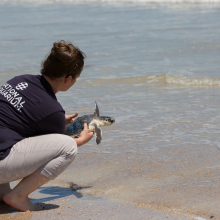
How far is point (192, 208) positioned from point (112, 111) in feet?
9.78

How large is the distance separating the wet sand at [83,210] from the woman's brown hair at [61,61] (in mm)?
934

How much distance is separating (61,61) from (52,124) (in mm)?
435

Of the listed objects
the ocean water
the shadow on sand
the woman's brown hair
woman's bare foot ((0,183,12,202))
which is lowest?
the ocean water

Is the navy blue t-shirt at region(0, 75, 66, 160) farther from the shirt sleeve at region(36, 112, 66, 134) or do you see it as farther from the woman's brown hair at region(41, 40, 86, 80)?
the woman's brown hair at region(41, 40, 86, 80)

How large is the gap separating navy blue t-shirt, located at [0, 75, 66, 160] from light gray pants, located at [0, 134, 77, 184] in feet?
0.19

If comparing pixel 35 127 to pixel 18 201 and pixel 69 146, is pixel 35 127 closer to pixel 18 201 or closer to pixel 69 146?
pixel 69 146

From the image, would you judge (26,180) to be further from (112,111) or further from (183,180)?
(112,111)

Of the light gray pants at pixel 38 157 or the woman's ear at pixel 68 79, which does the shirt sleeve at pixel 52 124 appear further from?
the woman's ear at pixel 68 79

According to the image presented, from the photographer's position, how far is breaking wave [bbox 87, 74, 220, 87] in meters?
7.24

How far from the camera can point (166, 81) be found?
7.54 meters

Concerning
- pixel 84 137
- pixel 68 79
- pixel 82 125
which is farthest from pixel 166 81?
pixel 68 79

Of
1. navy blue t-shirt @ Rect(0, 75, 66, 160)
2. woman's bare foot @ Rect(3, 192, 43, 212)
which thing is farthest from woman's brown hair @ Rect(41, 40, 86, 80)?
woman's bare foot @ Rect(3, 192, 43, 212)

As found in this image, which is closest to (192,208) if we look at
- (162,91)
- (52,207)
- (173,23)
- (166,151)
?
(52,207)

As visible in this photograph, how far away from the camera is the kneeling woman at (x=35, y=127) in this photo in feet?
9.15
